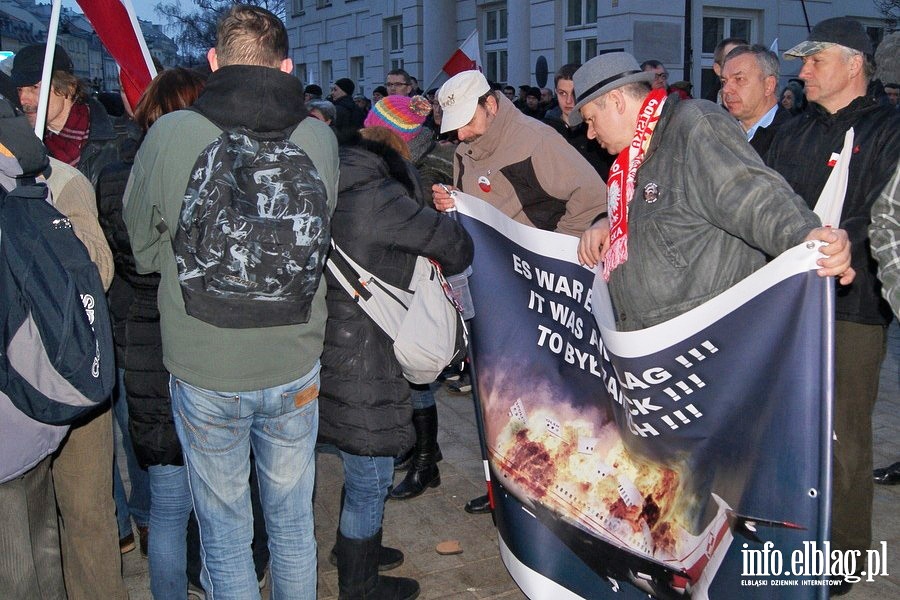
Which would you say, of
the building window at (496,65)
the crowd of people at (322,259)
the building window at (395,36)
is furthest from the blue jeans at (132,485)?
the building window at (395,36)

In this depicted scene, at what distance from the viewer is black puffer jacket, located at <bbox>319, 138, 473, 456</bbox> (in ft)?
9.78

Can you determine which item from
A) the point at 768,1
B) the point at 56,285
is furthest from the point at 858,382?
the point at 768,1

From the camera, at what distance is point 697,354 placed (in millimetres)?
2525

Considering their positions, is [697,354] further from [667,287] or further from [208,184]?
[208,184]

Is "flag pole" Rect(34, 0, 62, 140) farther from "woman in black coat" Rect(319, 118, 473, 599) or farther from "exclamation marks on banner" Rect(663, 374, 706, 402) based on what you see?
"exclamation marks on banner" Rect(663, 374, 706, 402)

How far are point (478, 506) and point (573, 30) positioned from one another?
61.0ft

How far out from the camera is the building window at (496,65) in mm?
25281

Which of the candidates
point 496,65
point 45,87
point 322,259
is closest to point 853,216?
point 322,259

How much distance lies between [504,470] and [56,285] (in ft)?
6.13

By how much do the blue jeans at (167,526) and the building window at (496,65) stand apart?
23035 millimetres

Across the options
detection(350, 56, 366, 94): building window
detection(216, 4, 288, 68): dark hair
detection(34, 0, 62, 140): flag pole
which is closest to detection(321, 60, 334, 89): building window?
detection(350, 56, 366, 94): building window

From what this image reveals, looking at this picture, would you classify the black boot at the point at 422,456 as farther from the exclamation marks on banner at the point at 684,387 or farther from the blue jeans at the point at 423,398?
the exclamation marks on banner at the point at 684,387

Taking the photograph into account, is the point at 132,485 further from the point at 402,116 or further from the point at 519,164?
the point at 519,164

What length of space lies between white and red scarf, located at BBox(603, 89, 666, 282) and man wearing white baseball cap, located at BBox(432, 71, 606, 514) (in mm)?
1027
